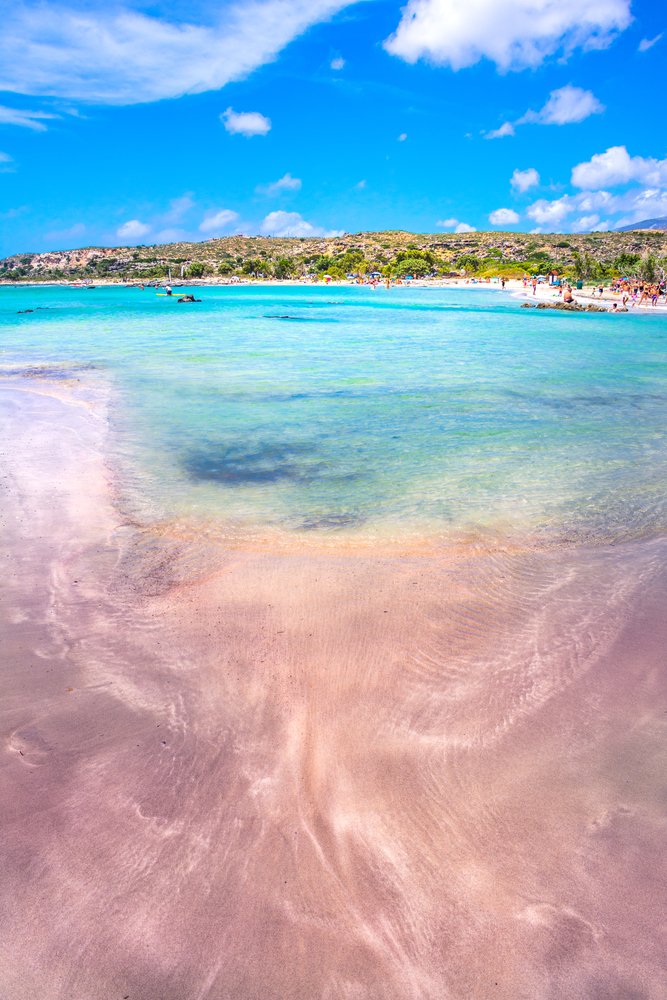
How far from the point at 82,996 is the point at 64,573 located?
4.20 m

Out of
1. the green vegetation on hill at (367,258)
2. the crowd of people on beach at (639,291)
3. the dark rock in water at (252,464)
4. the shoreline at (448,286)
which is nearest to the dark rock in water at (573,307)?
the shoreline at (448,286)

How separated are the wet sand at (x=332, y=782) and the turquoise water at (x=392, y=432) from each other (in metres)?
1.90

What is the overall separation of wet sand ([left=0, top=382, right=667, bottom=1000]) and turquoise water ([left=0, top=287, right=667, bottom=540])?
1.90 meters

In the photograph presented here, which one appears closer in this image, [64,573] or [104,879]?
[104,879]

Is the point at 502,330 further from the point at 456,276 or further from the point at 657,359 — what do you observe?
the point at 456,276

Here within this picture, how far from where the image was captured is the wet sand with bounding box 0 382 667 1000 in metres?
2.65

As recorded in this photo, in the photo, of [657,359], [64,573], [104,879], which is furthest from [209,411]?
[657,359]

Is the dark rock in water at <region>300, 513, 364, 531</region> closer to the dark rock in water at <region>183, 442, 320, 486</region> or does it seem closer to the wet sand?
the wet sand

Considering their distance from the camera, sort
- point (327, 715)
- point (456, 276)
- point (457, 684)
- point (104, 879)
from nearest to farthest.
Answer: point (104, 879) → point (327, 715) → point (457, 684) → point (456, 276)

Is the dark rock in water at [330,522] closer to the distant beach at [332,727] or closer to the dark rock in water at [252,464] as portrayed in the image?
the distant beach at [332,727]

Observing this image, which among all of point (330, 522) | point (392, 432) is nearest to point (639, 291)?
point (392, 432)

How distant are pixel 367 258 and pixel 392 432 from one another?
14683cm

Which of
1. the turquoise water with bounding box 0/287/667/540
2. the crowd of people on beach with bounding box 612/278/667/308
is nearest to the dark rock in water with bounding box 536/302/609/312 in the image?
the crowd of people on beach with bounding box 612/278/667/308

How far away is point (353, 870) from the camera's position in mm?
3002
